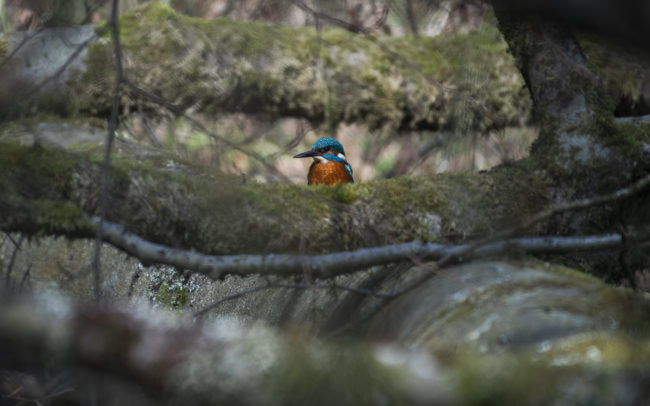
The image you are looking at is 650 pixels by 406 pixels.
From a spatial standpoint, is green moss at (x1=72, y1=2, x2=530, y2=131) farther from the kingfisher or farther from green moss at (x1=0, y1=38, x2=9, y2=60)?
green moss at (x1=0, y1=38, x2=9, y2=60)

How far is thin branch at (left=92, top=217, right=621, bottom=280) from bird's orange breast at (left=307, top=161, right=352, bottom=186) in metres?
1.96

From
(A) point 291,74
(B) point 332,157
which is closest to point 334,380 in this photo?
(B) point 332,157

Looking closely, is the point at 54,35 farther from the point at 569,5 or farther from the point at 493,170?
the point at 569,5

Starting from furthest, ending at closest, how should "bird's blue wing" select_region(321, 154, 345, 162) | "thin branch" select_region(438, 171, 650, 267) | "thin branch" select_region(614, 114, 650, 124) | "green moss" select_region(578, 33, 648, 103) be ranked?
"bird's blue wing" select_region(321, 154, 345, 162), "green moss" select_region(578, 33, 648, 103), "thin branch" select_region(614, 114, 650, 124), "thin branch" select_region(438, 171, 650, 267)

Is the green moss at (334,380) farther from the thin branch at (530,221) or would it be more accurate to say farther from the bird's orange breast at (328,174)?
the bird's orange breast at (328,174)

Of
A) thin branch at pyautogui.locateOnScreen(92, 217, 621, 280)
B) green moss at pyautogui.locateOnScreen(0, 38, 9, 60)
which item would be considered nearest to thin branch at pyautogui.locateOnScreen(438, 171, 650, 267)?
thin branch at pyautogui.locateOnScreen(92, 217, 621, 280)

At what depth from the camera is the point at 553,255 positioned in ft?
8.29

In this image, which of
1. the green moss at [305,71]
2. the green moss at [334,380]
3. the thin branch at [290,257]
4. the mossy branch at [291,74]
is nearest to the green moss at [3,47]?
the mossy branch at [291,74]

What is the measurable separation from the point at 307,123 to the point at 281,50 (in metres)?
0.61

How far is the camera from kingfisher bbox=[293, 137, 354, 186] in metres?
4.33

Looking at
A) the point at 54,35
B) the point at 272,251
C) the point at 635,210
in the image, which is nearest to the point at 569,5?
the point at 272,251

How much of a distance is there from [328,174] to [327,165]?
96mm

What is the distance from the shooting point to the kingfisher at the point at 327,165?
4332mm

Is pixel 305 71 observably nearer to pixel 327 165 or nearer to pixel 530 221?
pixel 327 165
